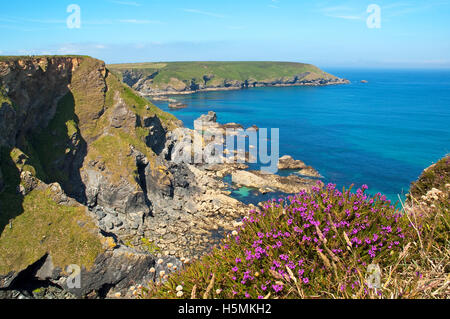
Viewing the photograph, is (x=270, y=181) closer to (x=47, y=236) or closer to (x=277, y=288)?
(x=47, y=236)

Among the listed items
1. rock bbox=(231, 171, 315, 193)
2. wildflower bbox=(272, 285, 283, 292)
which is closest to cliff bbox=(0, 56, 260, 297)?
rock bbox=(231, 171, 315, 193)

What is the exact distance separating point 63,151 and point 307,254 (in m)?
46.3

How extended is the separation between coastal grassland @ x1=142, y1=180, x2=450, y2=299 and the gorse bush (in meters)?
0.02

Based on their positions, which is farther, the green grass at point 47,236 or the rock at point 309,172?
the rock at point 309,172

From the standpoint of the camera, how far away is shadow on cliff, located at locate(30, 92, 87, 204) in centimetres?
4234

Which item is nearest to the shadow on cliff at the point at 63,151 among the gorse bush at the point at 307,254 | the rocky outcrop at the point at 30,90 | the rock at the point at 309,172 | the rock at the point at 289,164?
the rocky outcrop at the point at 30,90

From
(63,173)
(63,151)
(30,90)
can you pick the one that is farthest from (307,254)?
(30,90)

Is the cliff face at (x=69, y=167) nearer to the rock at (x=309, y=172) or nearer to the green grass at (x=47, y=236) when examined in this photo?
the green grass at (x=47, y=236)

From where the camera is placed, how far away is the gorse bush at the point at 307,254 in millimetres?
5574

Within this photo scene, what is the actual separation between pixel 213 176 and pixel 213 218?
17.7m

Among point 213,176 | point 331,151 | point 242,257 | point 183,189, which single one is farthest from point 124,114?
point 331,151

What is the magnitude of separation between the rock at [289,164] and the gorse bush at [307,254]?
196 ft
